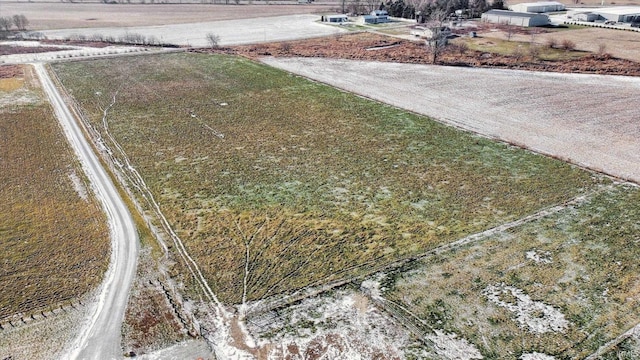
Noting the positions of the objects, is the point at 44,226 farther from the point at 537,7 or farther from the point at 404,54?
the point at 537,7

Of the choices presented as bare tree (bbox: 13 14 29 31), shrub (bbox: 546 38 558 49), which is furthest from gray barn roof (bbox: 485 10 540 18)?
bare tree (bbox: 13 14 29 31)

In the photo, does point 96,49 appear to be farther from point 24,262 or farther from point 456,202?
point 456,202

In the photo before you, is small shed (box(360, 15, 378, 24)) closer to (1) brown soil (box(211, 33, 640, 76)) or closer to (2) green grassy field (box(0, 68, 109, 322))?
(1) brown soil (box(211, 33, 640, 76))

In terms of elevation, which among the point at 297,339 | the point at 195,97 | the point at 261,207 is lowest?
the point at 297,339

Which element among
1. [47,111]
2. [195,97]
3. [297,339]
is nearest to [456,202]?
[297,339]

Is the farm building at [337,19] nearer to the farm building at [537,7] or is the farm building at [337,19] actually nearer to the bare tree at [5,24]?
the farm building at [537,7]

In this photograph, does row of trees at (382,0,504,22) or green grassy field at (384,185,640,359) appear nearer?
green grassy field at (384,185,640,359)

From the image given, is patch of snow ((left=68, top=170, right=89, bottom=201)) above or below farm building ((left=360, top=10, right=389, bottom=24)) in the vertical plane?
below
